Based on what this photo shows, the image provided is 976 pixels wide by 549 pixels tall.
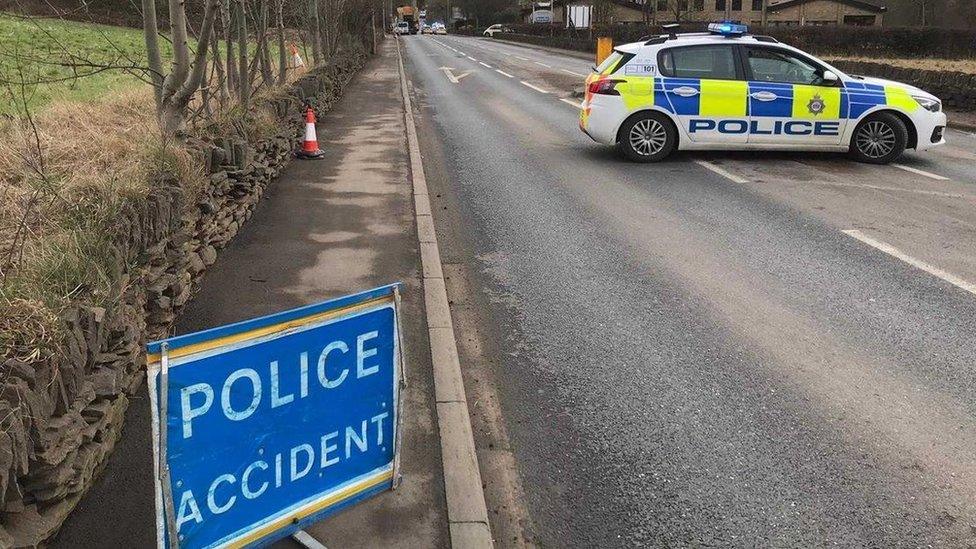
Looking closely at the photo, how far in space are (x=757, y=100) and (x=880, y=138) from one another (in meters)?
1.82

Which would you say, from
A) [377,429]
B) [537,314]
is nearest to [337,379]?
[377,429]

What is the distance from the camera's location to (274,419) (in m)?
2.71

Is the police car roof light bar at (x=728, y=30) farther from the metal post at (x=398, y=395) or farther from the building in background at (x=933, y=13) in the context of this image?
the building in background at (x=933, y=13)

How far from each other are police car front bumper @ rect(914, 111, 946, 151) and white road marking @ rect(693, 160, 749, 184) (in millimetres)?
2727

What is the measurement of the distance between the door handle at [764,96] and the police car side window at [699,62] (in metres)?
0.36

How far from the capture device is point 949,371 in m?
4.70

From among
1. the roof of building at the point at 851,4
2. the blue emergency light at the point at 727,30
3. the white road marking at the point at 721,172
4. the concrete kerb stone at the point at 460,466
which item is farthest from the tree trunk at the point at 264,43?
the roof of building at the point at 851,4

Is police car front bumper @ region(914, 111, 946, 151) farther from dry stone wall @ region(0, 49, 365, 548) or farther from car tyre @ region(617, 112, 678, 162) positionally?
dry stone wall @ region(0, 49, 365, 548)

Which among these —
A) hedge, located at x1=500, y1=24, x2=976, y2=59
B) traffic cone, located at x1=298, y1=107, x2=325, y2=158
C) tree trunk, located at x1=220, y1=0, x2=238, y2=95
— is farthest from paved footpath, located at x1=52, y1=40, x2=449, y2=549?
hedge, located at x1=500, y1=24, x2=976, y2=59

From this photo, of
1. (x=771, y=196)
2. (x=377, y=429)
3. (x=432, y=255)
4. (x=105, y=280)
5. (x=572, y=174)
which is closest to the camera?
(x=377, y=429)

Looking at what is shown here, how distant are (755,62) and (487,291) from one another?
21.8 ft

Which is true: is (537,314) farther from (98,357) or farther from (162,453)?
(162,453)

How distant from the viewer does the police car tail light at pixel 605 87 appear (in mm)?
11086

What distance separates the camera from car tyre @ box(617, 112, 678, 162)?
1124 cm
